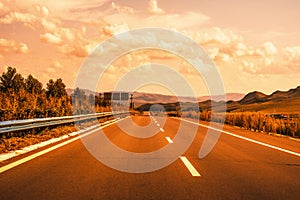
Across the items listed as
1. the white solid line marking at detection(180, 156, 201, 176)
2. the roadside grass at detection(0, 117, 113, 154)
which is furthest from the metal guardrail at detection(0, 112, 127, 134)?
the white solid line marking at detection(180, 156, 201, 176)

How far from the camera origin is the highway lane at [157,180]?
562cm

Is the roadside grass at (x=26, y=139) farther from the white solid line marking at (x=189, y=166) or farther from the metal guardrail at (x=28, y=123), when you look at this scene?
the white solid line marking at (x=189, y=166)

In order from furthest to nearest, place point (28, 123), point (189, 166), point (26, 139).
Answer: point (28, 123) < point (26, 139) < point (189, 166)

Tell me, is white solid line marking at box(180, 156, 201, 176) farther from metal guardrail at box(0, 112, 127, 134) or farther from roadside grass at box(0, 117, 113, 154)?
metal guardrail at box(0, 112, 127, 134)

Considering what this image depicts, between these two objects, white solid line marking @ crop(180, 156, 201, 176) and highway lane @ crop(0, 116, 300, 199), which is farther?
white solid line marking @ crop(180, 156, 201, 176)

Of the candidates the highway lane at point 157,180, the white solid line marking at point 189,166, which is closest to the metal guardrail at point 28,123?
the highway lane at point 157,180

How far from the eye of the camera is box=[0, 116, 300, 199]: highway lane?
5621 millimetres

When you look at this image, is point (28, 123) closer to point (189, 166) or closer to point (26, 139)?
point (26, 139)

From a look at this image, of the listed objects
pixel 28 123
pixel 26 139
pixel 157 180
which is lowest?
pixel 157 180

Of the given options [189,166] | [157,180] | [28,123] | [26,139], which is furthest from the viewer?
[28,123]

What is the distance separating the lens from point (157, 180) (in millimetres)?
6762

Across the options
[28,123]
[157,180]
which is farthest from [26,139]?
[157,180]

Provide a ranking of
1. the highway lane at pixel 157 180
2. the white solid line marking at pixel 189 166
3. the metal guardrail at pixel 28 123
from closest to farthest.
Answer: the highway lane at pixel 157 180, the white solid line marking at pixel 189 166, the metal guardrail at pixel 28 123

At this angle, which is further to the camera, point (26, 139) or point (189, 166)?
point (26, 139)
